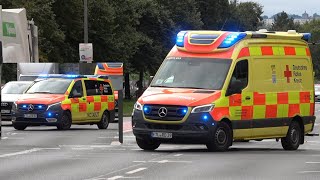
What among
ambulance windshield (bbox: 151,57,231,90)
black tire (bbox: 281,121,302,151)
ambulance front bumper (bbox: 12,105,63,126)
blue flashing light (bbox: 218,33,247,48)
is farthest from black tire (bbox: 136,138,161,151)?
ambulance front bumper (bbox: 12,105,63,126)

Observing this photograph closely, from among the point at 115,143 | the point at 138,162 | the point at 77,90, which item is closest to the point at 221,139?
the point at 138,162

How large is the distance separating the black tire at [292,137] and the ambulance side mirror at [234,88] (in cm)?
212

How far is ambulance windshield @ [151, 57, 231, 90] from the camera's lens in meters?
19.8

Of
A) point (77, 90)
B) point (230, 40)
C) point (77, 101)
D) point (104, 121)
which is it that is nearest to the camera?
point (230, 40)

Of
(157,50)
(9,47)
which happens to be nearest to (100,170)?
(9,47)

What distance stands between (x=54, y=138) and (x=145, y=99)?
6.16 m

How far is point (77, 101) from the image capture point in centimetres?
3031

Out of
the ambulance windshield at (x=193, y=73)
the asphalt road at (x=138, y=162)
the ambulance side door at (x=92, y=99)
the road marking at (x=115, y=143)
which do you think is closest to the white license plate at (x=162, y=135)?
the asphalt road at (x=138, y=162)

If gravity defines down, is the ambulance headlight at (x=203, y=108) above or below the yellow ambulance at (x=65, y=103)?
above

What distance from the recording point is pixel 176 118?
1888cm

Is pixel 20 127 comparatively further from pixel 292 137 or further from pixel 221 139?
pixel 221 139

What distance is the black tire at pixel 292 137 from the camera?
2136 centimetres

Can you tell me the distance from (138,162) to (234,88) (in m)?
3.85

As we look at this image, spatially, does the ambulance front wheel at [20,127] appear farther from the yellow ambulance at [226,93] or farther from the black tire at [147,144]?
the black tire at [147,144]
